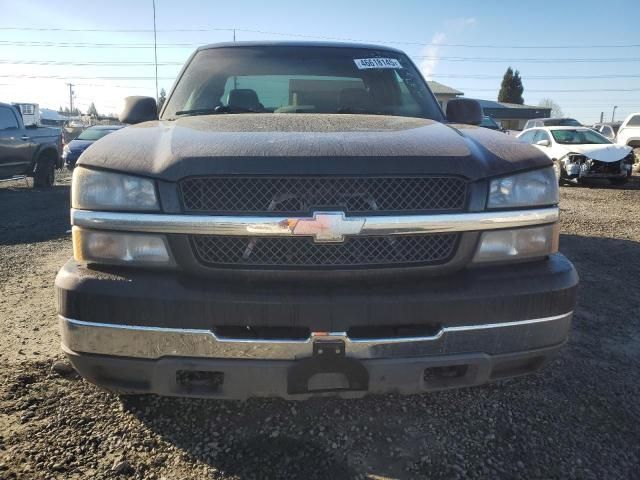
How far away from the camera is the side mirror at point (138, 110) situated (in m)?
3.25

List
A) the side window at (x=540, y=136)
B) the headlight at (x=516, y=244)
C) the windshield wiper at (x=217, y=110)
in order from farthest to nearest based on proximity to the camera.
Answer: the side window at (x=540, y=136), the windshield wiper at (x=217, y=110), the headlight at (x=516, y=244)

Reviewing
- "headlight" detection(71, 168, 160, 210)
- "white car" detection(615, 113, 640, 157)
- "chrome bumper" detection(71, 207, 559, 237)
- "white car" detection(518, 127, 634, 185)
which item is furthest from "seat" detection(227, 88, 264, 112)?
"white car" detection(615, 113, 640, 157)

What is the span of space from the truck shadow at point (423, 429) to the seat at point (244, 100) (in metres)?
1.77

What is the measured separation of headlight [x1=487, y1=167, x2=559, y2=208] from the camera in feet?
6.62

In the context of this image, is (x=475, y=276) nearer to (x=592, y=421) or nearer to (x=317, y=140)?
(x=317, y=140)

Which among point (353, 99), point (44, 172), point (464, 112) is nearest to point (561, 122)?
point (44, 172)

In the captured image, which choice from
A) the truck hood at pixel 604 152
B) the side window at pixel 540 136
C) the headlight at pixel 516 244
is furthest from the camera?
the side window at pixel 540 136

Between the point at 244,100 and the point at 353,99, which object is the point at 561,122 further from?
the point at 244,100

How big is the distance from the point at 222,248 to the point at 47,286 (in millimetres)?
3345

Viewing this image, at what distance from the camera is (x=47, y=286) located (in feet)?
14.8

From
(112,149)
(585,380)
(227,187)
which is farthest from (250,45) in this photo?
(585,380)

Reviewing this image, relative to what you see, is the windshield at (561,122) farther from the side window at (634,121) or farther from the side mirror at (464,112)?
the side mirror at (464,112)

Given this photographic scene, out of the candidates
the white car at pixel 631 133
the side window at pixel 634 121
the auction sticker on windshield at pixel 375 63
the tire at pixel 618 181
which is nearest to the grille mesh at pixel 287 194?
the auction sticker on windshield at pixel 375 63

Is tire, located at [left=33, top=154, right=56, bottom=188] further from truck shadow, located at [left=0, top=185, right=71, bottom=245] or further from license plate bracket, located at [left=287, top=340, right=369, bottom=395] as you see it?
license plate bracket, located at [left=287, top=340, right=369, bottom=395]
